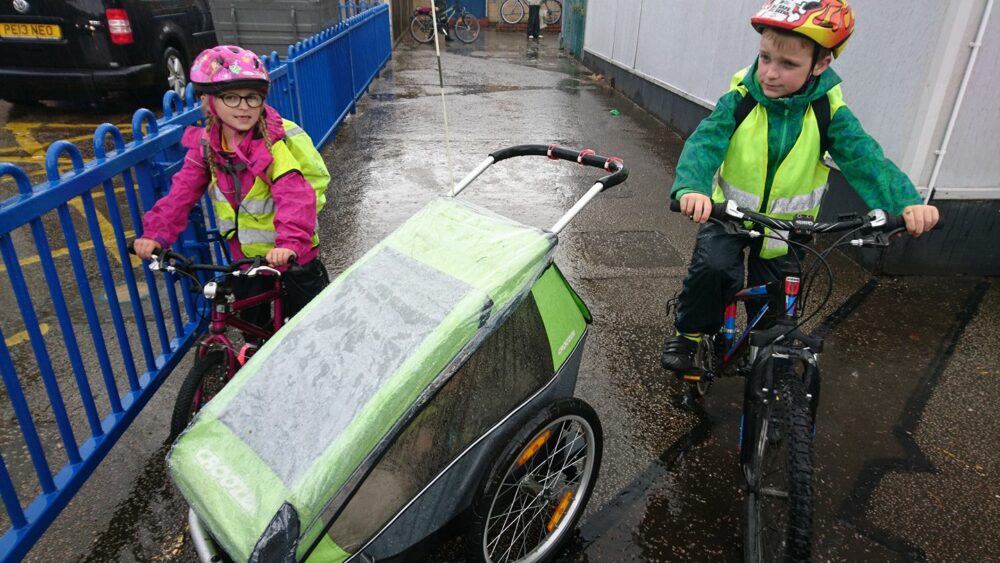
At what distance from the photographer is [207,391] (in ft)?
7.91

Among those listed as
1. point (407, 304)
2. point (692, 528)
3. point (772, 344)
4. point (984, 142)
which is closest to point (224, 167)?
point (407, 304)

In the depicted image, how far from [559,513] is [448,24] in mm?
19647

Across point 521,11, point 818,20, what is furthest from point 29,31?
point 521,11

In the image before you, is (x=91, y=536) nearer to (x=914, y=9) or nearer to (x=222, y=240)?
(x=222, y=240)

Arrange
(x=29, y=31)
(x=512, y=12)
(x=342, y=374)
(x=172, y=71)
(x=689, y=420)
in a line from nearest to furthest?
1. (x=342, y=374)
2. (x=689, y=420)
3. (x=29, y=31)
4. (x=172, y=71)
5. (x=512, y=12)

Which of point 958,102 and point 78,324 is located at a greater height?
point 958,102

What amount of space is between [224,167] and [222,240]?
463mm

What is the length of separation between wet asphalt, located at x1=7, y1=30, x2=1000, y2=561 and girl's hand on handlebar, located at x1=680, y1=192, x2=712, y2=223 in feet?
3.85

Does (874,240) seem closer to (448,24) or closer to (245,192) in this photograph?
(245,192)

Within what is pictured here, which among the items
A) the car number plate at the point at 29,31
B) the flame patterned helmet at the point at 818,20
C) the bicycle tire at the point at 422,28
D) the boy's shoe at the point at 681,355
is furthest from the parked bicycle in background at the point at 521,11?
the flame patterned helmet at the point at 818,20

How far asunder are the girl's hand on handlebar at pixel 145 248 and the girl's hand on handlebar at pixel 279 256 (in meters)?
0.46

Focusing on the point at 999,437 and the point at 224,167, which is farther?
the point at 999,437

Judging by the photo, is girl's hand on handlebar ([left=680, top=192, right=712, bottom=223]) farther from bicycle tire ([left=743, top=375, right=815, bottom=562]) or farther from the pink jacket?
the pink jacket

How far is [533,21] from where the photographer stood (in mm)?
20156
